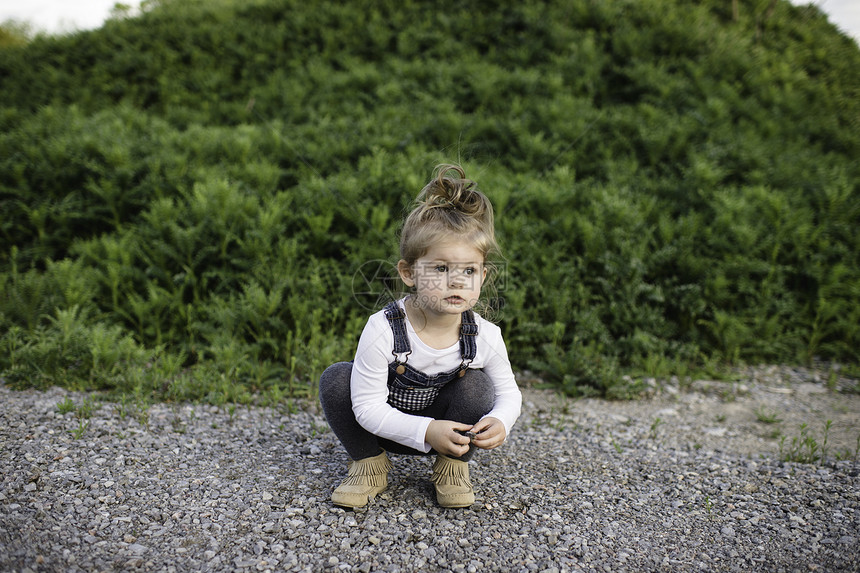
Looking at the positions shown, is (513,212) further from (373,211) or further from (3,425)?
(3,425)

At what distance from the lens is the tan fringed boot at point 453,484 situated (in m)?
2.99

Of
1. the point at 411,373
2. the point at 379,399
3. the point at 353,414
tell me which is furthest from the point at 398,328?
the point at 353,414

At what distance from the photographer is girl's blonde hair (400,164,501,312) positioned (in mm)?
2832

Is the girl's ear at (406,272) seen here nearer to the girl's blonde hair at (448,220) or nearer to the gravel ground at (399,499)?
the girl's blonde hair at (448,220)

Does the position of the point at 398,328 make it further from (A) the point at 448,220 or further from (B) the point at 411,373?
(A) the point at 448,220

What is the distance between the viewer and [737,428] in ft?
14.8

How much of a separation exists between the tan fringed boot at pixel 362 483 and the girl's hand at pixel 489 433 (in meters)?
0.63

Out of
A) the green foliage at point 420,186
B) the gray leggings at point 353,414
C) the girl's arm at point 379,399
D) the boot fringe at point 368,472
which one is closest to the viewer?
the girl's arm at point 379,399

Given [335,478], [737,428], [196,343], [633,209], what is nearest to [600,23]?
[633,209]

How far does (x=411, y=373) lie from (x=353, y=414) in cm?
38

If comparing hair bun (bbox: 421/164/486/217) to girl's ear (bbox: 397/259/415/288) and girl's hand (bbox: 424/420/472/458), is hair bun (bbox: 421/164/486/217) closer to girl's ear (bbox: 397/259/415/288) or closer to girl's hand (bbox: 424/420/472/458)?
girl's ear (bbox: 397/259/415/288)

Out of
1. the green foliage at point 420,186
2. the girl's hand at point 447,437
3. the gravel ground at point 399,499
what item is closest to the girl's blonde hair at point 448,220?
the girl's hand at point 447,437

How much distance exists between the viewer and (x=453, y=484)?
9.93 feet

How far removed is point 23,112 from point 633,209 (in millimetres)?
9084
